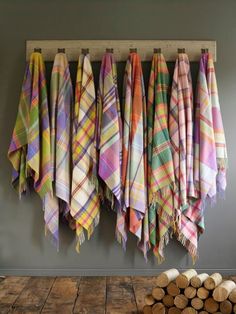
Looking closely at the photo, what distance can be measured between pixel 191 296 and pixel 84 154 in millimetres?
920

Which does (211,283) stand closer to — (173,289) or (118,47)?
(173,289)

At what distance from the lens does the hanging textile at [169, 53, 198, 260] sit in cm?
216

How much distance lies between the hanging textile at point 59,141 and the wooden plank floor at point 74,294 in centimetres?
28

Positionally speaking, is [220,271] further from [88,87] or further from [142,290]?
[88,87]

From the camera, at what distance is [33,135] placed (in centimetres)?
215

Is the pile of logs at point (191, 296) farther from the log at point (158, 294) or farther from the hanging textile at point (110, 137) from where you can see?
the hanging textile at point (110, 137)

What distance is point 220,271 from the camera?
2322 mm

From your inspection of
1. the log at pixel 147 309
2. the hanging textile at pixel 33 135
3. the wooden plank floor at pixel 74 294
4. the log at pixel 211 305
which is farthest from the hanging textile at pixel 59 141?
the log at pixel 211 305

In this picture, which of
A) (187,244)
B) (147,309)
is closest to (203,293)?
(147,309)

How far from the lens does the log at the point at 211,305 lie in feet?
5.32

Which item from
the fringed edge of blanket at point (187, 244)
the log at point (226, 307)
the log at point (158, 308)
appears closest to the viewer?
the log at point (226, 307)

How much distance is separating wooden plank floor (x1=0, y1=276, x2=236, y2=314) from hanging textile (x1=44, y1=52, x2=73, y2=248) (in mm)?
Result: 278

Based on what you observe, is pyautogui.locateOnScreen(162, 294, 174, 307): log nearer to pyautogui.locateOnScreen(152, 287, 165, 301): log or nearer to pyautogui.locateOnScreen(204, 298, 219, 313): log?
pyautogui.locateOnScreen(152, 287, 165, 301): log

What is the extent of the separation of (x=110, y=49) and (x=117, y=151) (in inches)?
24.2
